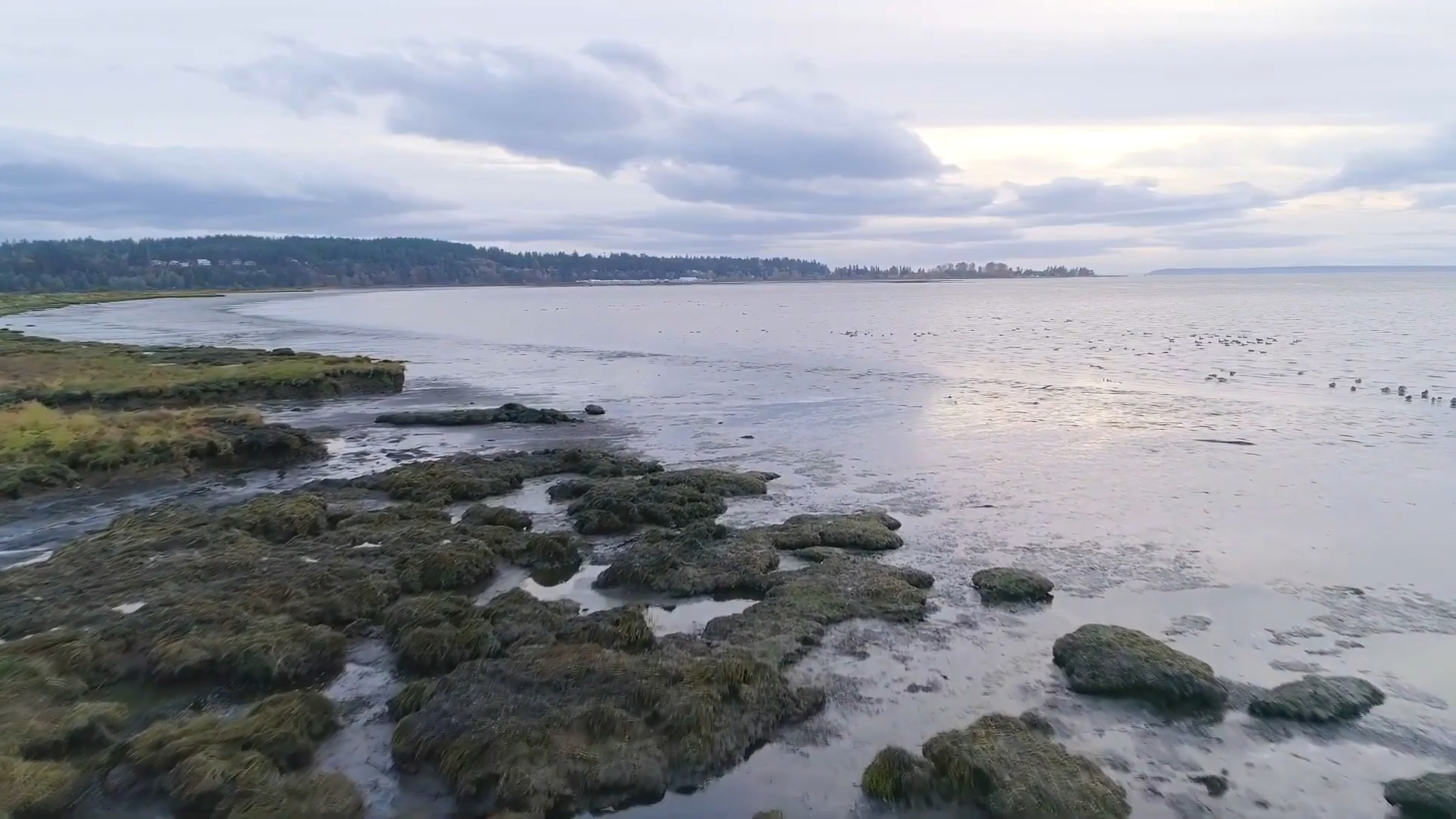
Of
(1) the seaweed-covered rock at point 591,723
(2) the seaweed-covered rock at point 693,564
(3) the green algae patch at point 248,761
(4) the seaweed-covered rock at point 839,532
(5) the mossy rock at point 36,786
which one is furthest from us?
(4) the seaweed-covered rock at point 839,532

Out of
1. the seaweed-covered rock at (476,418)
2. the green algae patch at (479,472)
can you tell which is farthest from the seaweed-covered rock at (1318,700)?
the seaweed-covered rock at (476,418)

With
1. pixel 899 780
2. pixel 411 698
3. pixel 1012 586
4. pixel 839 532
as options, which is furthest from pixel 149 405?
pixel 899 780

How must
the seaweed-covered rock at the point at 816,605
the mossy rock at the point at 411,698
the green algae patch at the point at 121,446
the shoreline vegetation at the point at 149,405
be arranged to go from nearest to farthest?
the mossy rock at the point at 411,698 → the seaweed-covered rock at the point at 816,605 → the green algae patch at the point at 121,446 → the shoreline vegetation at the point at 149,405

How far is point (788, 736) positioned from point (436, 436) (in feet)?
59.4

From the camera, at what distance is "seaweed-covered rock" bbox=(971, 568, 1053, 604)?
12.1 meters

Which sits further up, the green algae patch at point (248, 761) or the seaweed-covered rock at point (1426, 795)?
the seaweed-covered rock at point (1426, 795)

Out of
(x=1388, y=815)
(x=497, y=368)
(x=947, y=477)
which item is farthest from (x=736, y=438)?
(x=497, y=368)

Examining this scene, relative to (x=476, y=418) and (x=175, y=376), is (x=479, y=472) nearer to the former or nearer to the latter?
(x=476, y=418)

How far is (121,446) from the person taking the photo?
757 inches

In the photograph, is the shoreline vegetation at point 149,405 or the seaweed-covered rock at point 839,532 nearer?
the seaweed-covered rock at point 839,532

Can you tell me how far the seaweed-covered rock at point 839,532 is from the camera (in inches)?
558

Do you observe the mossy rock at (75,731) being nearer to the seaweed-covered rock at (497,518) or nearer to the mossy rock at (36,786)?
the mossy rock at (36,786)

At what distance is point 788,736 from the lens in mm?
8617

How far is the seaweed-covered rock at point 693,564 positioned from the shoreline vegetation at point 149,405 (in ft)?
36.2
